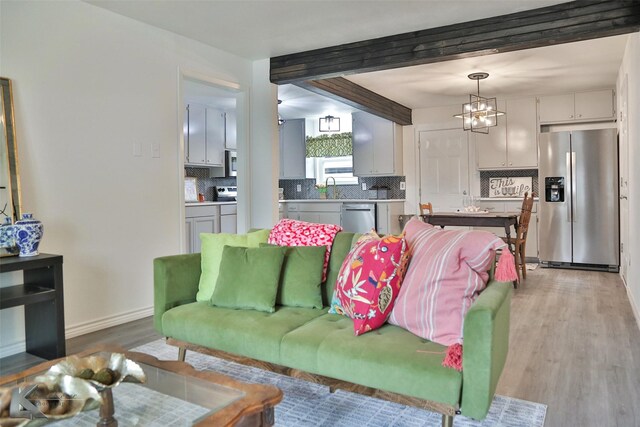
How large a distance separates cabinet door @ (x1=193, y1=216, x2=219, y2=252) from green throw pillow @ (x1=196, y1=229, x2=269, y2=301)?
3434mm

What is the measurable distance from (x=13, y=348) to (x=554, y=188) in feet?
19.8

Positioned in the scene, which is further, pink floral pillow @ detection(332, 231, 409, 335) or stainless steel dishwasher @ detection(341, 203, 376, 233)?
stainless steel dishwasher @ detection(341, 203, 376, 233)

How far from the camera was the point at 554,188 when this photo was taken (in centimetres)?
609

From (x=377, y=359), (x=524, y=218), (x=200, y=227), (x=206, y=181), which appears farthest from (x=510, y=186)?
(x=377, y=359)

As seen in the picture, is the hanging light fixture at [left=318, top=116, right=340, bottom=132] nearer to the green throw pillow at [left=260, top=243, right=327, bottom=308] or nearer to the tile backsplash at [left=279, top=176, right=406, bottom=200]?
the tile backsplash at [left=279, top=176, right=406, bottom=200]

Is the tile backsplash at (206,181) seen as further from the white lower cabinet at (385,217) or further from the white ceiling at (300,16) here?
the white ceiling at (300,16)

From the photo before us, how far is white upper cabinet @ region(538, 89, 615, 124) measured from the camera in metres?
6.21

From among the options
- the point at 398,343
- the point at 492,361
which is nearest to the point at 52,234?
the point at 398,343

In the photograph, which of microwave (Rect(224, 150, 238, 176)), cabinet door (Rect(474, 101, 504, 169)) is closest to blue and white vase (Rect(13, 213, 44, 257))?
microwave (Rect(224, 150, 238, 176))

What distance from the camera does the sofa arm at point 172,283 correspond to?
2.55m

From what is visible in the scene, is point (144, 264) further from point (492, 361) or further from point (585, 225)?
point (585, 225)

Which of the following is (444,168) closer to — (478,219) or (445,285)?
(478,219)

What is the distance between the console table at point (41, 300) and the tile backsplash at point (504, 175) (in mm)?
5985

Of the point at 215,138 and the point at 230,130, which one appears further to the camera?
the point at 230,130
